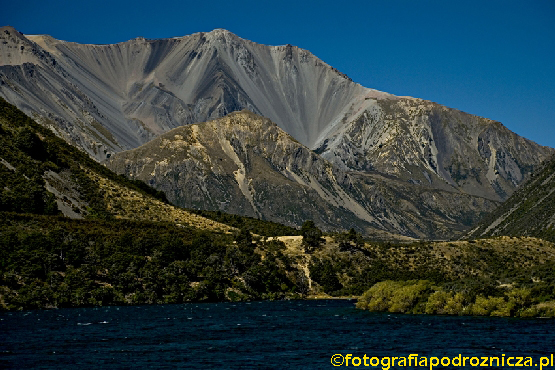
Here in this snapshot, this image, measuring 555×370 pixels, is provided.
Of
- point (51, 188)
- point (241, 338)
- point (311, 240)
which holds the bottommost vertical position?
point (241, 338)

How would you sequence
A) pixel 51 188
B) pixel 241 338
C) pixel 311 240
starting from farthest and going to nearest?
pixel 311 240
pixel 51 188
pixel 241 338

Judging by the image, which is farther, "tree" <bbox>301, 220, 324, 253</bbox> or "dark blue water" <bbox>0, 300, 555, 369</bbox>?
"tree" <bbox>301, 220, 324, 253</bbox>

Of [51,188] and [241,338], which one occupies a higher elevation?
[51,188]

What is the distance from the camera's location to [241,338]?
79.5m

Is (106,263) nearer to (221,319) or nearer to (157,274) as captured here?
(157,274)

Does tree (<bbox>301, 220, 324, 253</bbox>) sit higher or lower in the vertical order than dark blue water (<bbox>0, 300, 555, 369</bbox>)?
higher

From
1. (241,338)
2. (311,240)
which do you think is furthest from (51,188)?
(241,338)

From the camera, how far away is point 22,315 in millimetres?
102625

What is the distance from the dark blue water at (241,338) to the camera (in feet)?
212

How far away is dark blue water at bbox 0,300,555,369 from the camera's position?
64.7 m

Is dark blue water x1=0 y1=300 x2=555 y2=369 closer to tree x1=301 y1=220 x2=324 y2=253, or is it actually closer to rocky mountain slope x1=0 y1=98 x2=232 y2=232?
rocky mountain slope x1=0 y1=98 x2=232 y2=232

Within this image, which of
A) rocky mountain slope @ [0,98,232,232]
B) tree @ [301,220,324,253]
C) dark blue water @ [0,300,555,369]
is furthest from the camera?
tree @ [301,220,324,253]

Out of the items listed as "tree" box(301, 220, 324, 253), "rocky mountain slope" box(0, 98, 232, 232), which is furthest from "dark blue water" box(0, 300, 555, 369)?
"tree" box(301, 220, 324, 253)

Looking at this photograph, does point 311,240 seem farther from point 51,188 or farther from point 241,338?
point 241,338
